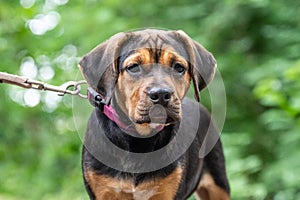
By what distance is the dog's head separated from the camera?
13.3 ft

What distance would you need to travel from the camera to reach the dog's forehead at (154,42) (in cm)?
425

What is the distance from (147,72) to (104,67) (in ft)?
0.88

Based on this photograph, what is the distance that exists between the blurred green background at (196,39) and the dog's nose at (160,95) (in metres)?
2.92

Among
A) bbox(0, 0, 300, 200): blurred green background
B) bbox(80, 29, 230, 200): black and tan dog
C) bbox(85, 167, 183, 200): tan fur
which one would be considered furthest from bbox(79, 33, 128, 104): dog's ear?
bbox(0, 0, 300, 200): blurred green background

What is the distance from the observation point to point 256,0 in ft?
25.0

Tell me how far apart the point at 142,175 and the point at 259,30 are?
456 cm

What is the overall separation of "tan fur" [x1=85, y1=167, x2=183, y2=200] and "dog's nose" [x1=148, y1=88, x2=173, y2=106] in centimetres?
62

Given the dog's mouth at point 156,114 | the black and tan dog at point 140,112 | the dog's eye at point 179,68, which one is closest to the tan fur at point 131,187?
the black and tan dog at point 140,112

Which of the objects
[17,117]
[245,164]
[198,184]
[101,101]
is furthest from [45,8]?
[101,101]

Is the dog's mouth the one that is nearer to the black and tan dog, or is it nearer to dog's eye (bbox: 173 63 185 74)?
the black and tan dog

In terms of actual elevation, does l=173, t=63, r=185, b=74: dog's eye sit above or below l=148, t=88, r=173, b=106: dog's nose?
above

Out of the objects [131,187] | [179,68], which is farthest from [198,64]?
[131,187]

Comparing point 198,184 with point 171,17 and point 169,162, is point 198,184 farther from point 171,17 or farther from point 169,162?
point 171,17

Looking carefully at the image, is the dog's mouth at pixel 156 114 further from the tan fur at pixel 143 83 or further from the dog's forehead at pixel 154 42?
the dog's forehead at pixel 154 42
